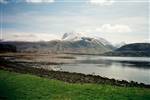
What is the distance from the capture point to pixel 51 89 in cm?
2066

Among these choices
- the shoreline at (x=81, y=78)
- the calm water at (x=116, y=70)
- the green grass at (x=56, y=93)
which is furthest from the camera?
the calm water at (x=116, y=70)

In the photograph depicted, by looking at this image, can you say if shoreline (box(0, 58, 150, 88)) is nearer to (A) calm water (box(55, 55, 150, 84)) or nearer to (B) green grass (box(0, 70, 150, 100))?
(B) green grass (box(0, 70, 150, 100))

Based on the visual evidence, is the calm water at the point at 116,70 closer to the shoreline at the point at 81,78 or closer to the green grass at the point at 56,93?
the shoreline at the point at 81,78

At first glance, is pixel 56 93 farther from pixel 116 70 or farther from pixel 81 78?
pixel 116 70

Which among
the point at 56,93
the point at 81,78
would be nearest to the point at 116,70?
the point at 81,78

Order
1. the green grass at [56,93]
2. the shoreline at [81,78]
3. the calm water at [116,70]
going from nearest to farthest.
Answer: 1. the green grass at [56,93]
2. the shoreline at [81,78]
3. the calm water at [116,70]

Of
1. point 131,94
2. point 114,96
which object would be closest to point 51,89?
point 114,96

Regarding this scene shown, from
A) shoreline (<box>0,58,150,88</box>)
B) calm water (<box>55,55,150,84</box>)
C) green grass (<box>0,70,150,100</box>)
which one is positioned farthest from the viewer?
calm water (<box>55,55,150,84</box>)

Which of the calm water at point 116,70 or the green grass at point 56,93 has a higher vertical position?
the green grass at point 56,93

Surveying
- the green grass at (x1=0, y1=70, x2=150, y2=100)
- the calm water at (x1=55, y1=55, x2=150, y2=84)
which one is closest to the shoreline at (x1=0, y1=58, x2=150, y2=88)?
Result: the green grass at (x1=0, y1=70, x2=150, y2=100)

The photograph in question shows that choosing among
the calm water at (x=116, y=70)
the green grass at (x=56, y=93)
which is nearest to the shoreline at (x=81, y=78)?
the green grass at (x=56, y=93)

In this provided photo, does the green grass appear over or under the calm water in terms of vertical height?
over

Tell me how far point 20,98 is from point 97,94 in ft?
20.8

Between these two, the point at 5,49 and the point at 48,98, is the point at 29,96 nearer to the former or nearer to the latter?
the point at 48,98
